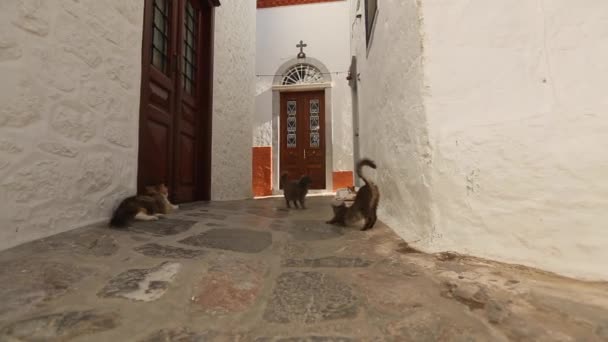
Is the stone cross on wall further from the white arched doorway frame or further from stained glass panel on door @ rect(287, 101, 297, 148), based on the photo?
stained glass panel on door @ rect(287, 101, 297, 148)

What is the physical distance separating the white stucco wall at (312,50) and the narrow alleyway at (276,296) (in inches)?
269

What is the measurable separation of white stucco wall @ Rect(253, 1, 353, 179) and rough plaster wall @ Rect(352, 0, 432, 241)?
5474 millimetres

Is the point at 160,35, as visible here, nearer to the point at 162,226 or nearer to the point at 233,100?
the point at 233,100

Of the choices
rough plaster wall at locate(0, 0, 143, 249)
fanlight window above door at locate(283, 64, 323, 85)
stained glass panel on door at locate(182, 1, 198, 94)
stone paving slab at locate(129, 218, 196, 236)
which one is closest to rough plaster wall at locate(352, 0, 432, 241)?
stone paving slab at locate(129, 218, 196, 236)

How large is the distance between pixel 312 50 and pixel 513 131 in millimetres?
8010

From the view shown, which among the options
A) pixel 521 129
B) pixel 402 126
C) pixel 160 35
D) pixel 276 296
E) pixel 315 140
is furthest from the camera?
pixel 315 140

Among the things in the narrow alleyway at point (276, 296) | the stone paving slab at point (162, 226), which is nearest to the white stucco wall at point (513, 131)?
the narrow alleyway at point (276, 296)

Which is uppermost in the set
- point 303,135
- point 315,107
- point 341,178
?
point 315,107

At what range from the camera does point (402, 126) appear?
75.4 inches

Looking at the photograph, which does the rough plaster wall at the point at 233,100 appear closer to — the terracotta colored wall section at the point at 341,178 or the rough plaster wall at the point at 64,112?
the rough plaster wall at the point at 64,112

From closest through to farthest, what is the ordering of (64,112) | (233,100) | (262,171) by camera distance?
(64,112)
(233,100)
(262,171)

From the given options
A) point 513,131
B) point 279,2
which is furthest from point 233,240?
point 279,2

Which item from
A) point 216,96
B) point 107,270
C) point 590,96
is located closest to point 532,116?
point 590,96

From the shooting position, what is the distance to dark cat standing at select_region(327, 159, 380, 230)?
211 cm
